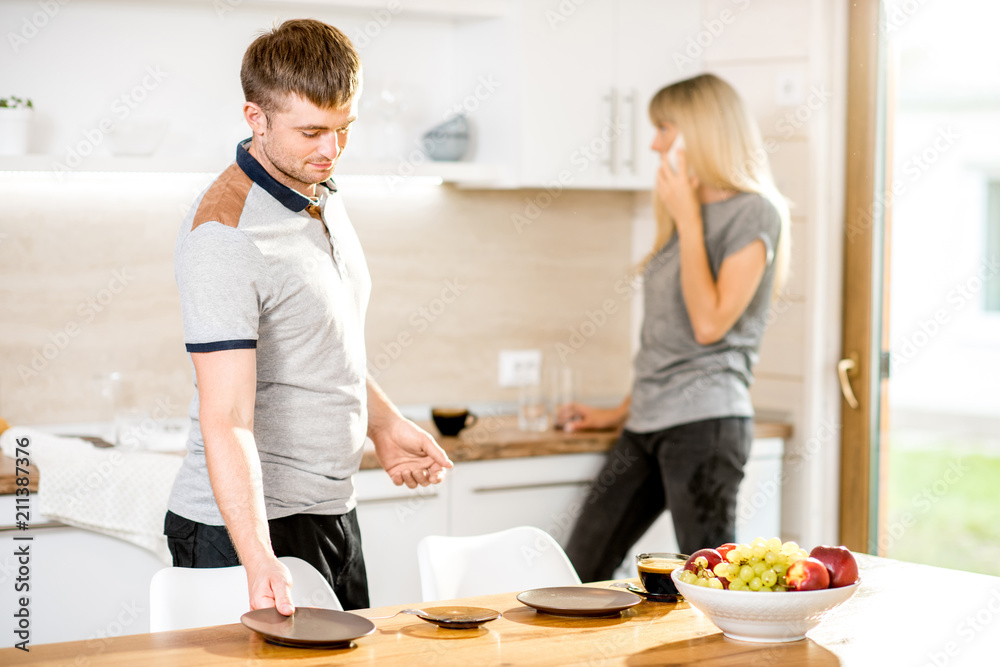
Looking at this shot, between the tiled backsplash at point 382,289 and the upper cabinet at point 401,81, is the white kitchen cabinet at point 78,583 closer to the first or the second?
the tiled backsplash at point 382,289

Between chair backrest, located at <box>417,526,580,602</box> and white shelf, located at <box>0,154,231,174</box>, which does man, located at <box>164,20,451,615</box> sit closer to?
chair backrest, located at <box>417,526,580,602</box>

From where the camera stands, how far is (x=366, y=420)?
6.35 ft

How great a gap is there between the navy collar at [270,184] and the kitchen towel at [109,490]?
35.4 inches

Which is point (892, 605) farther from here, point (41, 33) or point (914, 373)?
point (914, 373)

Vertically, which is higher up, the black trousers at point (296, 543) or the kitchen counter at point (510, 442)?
the kitchen counter at point (510, 442)

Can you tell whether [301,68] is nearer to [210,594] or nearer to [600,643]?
[210,594]

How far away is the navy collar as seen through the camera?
5.82ft

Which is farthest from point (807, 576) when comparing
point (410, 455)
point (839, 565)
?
point (410, 455)

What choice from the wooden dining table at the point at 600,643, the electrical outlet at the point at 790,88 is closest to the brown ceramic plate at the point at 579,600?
the wooden dining table at the point at 600,643

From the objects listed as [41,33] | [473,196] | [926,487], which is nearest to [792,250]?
[473,196]

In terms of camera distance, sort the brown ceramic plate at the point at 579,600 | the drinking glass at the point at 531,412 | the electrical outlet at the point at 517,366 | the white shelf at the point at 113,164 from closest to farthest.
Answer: the brown ceramic plate at the point at 579,600
the white shelf at the point at 113,164
the drinking glass at the point at 531,412
the electrical outlet at the point at 517,366

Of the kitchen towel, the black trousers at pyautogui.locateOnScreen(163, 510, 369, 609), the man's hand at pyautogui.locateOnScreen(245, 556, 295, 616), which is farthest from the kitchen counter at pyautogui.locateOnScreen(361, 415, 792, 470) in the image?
the man's hand at pyautogui.locateOnScreen(245, 556, 295, 616)

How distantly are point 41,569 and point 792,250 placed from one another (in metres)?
2.18

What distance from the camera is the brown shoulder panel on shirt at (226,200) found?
1.70m
